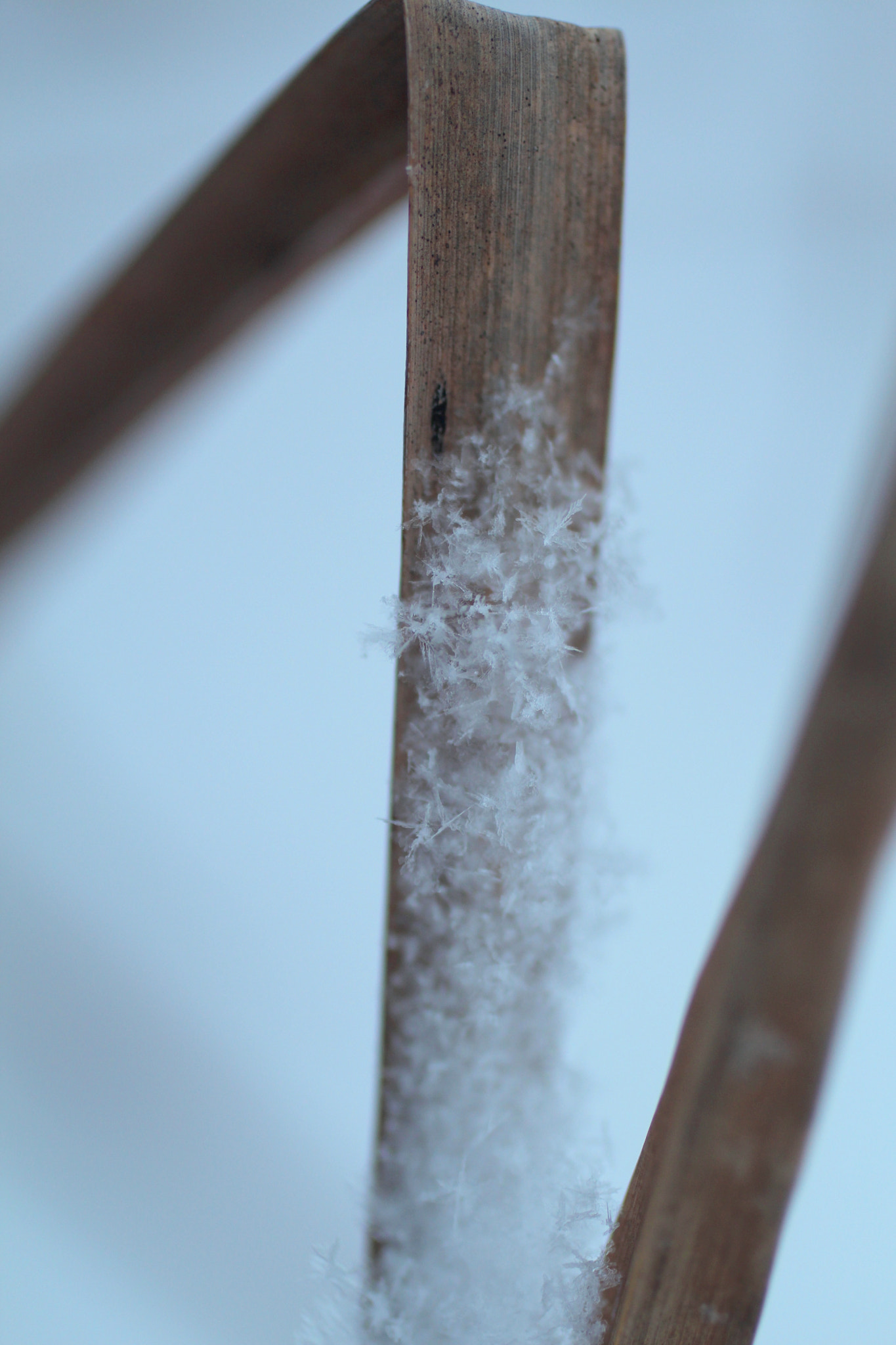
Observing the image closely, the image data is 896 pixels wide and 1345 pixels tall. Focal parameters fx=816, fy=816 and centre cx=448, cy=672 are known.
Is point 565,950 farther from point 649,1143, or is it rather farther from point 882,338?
point 882,338

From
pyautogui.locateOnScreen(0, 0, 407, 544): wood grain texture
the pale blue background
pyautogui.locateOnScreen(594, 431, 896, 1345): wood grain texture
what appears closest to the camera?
pyautogui.locateOnScreen(594, 431, 896, 1345): wood grain texture

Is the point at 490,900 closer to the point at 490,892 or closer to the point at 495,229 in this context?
the point at 490,892

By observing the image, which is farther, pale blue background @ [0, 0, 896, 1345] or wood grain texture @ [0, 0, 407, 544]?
pale blue background @ [0, 0, 896, 1345]

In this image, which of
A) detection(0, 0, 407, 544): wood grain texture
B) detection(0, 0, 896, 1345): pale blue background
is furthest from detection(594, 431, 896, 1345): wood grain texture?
detection(0, 0, 896, 1345): pale blue background

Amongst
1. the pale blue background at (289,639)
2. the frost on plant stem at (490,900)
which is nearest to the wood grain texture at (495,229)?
the frost on plant stem at (490,900)

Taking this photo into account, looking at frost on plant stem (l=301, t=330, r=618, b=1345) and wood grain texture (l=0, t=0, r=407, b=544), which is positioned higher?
wood grain texture (l=0, t=0, r=407, b=544)

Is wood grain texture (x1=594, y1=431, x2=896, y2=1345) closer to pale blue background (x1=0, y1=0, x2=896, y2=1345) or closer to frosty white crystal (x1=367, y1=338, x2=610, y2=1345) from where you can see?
frosty white crystal (x1=367, y1=338, x2=610, y2=1345)

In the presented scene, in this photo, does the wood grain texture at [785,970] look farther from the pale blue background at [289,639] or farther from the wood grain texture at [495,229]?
the pale blue background at [289,639]
